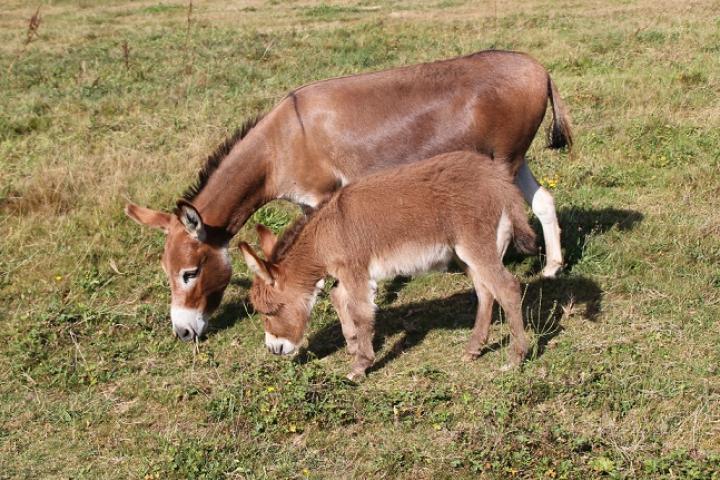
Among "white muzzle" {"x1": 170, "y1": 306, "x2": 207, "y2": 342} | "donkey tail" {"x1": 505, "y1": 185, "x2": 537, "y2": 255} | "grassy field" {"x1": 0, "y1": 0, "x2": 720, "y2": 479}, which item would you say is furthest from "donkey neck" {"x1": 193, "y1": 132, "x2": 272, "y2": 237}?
"donkey tail" {"x1": 505, "y1": 185, "x2": 537, "y2": 255}

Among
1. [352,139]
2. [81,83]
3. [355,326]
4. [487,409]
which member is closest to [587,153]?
[352,139]

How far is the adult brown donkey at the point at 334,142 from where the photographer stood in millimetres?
6617

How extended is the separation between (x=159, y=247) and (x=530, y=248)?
3391 millimetres

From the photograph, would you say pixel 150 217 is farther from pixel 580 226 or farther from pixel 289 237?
pixel 580 226

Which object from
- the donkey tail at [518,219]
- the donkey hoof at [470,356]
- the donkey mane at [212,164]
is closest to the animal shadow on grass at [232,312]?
the donkey mane at [212,164]

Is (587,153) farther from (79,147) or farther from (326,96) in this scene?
(79,147)

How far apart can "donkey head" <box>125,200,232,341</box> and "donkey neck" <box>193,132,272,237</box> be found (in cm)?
14

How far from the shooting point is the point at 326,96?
6.72 m

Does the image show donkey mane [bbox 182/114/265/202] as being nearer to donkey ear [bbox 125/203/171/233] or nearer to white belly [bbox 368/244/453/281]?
donkey ear [bbox 125/203/171/233]

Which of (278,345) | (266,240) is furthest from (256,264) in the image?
(278,345)

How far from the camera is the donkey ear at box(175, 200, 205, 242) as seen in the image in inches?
241

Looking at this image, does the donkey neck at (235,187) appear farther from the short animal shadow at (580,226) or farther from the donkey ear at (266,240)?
the short animal shadow at (580,226)

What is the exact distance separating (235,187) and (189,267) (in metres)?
0.68

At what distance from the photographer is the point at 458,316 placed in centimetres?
673
